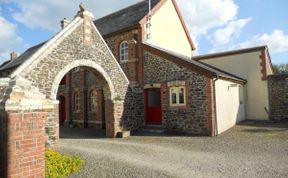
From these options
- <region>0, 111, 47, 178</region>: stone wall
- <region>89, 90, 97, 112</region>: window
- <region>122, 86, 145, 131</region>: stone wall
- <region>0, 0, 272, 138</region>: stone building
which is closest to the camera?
<region>0, 111, 47, 178</region>: stone wall

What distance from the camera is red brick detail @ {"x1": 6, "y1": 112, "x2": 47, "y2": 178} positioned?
407cm

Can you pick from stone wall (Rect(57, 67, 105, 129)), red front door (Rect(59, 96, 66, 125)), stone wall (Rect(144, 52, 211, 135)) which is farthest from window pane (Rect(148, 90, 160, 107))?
red front door (Rect(59, 96, 66, 125))

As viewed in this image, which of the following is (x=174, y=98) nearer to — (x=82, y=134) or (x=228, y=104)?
(x=228, y=104)

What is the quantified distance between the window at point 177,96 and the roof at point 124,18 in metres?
5.12

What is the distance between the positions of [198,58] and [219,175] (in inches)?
630

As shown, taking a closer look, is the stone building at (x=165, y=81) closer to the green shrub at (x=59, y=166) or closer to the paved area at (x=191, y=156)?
the paved area at (x=191, y=156)

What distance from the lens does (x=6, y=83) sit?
16.0 ft

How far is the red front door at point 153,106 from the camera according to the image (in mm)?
16250

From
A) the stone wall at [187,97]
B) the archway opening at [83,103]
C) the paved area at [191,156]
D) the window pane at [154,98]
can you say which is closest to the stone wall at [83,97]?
the archway opening at [83,103]

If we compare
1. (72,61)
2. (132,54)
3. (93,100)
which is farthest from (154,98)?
(72,61)

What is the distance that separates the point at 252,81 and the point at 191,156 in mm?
12132

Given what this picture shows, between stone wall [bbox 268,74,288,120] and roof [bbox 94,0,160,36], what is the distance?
33.4 ft

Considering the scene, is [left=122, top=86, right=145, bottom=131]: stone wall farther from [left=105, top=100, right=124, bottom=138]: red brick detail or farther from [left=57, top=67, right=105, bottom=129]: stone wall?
[left=57, top=67, right=105, bottom=129]: stone wall

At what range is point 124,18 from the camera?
1992 centimetres
